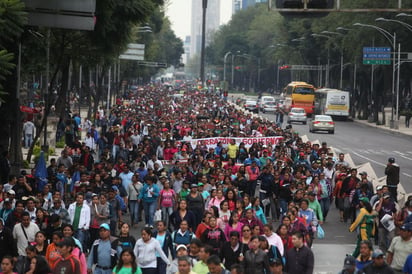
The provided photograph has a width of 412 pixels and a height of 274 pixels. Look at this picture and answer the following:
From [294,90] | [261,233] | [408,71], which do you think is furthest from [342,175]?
[294,90]

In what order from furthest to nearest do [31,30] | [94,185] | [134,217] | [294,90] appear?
[294,90] < [31,30] < [134,217] < [94,185]

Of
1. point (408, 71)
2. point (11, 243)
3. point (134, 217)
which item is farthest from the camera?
point (408, 71)

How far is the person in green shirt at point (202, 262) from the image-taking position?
11.3m

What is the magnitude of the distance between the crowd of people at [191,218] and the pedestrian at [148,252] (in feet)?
0.05

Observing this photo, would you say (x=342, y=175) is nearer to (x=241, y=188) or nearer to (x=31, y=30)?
(x=241, y=188)

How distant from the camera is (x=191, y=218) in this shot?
634 inches

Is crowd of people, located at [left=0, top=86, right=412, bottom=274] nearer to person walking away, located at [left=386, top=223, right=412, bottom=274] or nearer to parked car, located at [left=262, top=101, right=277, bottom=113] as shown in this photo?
person walking away, located at [left=386, top=223, right=412, bottom=274]

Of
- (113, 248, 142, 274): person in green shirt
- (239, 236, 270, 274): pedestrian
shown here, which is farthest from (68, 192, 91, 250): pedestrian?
(113, 248, 142, 274): person in green shirt

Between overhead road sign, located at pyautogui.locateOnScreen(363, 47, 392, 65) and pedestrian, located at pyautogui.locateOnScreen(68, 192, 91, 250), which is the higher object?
overhead road sign, located at pyautogui.locateOnScreen(363, 47, 392, 65)

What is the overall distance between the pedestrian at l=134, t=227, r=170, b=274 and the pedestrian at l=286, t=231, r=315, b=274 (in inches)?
61.6

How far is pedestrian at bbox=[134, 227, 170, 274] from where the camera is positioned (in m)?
12.7

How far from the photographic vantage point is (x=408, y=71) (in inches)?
3100

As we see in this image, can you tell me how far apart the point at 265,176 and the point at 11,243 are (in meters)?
9.22

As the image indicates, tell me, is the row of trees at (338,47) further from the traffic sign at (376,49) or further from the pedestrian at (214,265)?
the pedestrian at (214,265)
